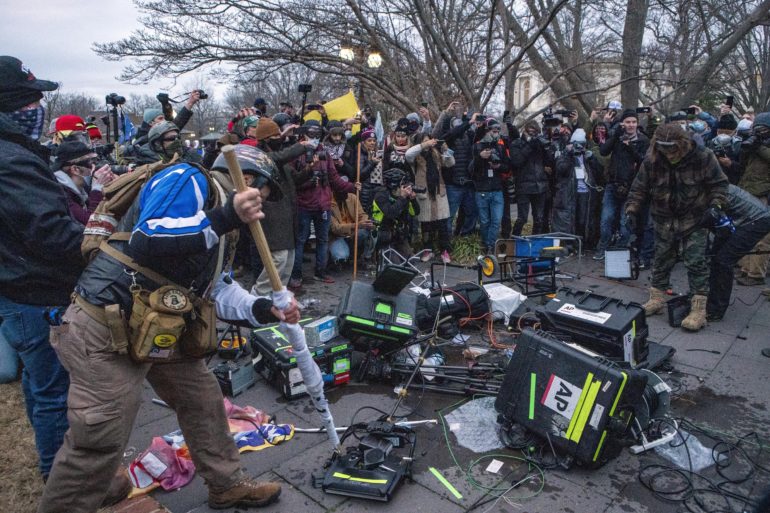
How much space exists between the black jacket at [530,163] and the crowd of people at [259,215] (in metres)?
0.02

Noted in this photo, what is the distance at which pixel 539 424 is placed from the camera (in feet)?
11.1

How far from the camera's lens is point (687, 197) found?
5648 mm

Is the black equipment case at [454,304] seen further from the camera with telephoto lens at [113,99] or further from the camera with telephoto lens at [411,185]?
the camera with telephoto lens at [113,99]

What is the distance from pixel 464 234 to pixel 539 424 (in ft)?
19.5

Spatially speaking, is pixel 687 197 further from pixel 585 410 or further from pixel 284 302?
pixel 284 302

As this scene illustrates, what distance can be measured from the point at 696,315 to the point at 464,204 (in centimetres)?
420

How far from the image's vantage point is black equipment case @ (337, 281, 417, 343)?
4426mm

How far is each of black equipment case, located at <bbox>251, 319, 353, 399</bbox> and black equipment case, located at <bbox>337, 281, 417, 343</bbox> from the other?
19cm

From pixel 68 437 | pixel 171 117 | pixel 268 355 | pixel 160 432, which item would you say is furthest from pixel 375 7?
pixel 68 437

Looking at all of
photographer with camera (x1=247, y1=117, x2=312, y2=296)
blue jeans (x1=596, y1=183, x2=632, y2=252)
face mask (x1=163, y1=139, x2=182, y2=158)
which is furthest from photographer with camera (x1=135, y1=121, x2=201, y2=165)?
blue jeans (x1=596, y1=183, x2=632, y2=252)

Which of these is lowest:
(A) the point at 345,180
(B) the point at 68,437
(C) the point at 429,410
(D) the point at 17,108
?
(C) the point at 429,410

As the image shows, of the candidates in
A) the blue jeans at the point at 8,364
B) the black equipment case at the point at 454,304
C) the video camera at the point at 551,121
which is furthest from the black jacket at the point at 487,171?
the blue jeans at the point at 8,364

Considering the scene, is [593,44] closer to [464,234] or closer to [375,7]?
[375,7]

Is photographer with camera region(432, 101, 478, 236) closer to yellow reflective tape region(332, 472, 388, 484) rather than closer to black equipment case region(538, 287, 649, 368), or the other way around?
black equipment case region(538, 287, 649, 368)
